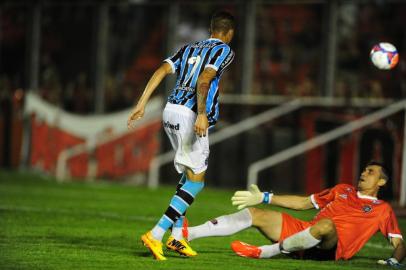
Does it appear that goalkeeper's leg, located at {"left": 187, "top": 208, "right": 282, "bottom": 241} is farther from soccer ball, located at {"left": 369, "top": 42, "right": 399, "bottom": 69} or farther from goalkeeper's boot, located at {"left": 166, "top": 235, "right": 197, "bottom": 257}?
soccer ball, located at {"left": 369, "top": 42, "right": 399, "bottom": 69}

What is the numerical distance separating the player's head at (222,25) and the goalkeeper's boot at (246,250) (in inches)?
72.0

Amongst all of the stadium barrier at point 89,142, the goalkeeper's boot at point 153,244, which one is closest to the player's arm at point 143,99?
the goalkeeper's boot at point 153,244

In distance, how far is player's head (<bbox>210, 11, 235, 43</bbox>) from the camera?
28.4 feet

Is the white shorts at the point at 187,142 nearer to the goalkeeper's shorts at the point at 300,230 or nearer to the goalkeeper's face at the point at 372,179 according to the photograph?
the goalkeeper's shorts at the point at 300,230

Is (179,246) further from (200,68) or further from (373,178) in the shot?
(373,178)

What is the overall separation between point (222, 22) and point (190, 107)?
804 mm

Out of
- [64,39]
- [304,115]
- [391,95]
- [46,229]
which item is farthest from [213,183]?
→ [46,229]

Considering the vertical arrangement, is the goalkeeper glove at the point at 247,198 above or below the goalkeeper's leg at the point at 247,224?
above

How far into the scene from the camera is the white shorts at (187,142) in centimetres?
852

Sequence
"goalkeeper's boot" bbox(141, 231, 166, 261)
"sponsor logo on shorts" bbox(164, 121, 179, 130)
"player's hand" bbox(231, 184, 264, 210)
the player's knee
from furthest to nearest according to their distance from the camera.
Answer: "sponsor logo on shorts" bbox(164, 121, 179, 130) → "player's hand" bbox(231, 184, 264, 210) → "goalkeeper's boot" bbox(141, 231, 166, 261) → the player's knee

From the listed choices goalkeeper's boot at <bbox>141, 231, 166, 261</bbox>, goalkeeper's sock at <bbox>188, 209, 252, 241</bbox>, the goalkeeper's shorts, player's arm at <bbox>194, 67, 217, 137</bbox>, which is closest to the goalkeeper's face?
the goalkeeper's shorts

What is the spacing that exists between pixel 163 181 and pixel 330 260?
44.5 feet

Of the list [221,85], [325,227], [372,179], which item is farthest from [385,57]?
[221,85]

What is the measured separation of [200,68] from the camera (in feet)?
28.2
